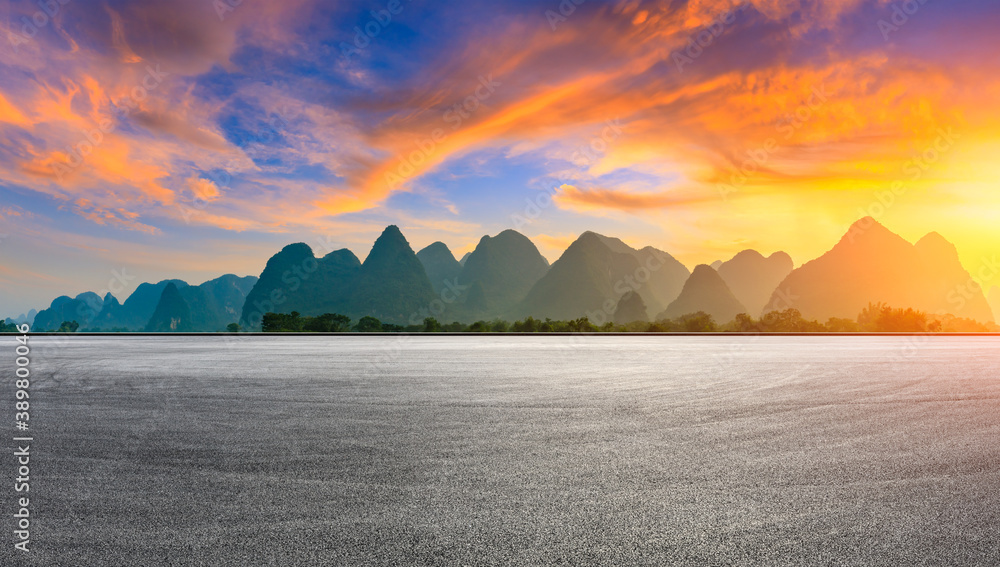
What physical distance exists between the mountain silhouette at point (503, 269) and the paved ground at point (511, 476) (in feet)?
532

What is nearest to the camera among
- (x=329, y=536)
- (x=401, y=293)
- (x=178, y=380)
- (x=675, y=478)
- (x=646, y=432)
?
(x=329, y=536)

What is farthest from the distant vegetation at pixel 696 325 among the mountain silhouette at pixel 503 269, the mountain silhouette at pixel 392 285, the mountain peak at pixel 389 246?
the mountain silhouette at pixel 503 269

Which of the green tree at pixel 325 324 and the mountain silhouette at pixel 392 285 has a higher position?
the mountain silhouette at pixel 392 285

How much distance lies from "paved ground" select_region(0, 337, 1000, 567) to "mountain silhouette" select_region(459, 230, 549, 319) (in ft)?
532

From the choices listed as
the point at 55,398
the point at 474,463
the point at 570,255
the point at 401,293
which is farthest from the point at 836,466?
the point at 570,255

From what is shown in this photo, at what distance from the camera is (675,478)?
16.1 feet

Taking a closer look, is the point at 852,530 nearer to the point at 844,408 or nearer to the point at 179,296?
the point at 844,408

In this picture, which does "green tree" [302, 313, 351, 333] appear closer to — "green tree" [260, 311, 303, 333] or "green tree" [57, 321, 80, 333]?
"green tree" [260, 311, 303, 333]

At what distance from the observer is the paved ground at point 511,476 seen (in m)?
3.51

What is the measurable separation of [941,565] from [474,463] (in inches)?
148

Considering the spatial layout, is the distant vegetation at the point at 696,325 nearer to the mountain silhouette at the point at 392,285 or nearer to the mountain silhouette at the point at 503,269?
the mountain silhouette at the point at 392,285

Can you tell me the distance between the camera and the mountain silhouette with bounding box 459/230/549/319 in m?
180

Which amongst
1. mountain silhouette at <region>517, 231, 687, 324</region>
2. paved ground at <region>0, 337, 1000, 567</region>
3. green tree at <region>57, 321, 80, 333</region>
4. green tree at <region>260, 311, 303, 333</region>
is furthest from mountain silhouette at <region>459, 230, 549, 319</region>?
paved ground at <region>0, 337, 1000, 567</region>

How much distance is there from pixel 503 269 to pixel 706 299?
7355cm
